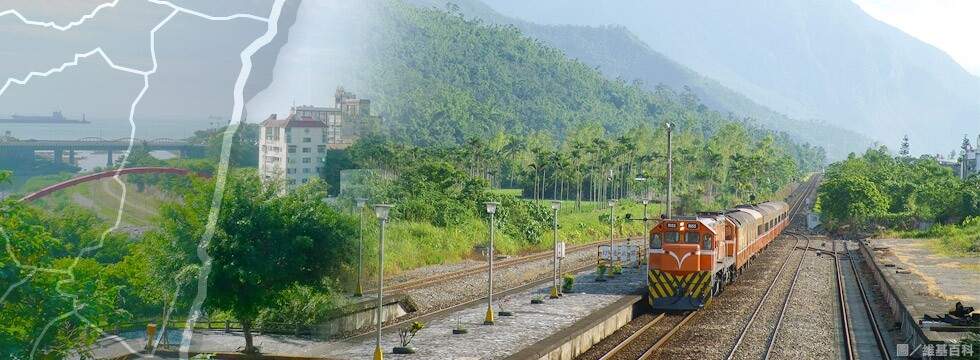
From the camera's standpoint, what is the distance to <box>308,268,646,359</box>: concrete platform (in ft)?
53.1

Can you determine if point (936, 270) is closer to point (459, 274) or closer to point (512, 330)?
point (459, 274)

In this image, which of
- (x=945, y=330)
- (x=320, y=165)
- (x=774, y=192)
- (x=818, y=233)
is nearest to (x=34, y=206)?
(x=320, y=165)

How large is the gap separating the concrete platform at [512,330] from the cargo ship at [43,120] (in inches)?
303

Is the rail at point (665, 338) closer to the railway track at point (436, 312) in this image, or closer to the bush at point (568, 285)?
the bush at point (568, 285)

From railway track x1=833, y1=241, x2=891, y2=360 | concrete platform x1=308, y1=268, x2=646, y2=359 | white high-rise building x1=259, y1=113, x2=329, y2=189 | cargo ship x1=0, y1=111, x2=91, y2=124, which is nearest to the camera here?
cargo ship x1=0, y1=111, x2=91, y2=124

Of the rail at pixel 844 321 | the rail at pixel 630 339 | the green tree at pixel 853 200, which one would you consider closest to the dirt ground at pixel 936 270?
the rail at pixel 844 321

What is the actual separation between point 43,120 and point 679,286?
19.9 meters

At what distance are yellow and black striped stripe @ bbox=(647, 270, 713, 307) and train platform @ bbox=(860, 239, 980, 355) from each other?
484cm

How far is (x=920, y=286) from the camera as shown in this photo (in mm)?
27641

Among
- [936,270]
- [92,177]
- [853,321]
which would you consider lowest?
[853,321]

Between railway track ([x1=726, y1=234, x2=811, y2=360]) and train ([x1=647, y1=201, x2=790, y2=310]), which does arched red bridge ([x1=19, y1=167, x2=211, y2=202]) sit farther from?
train ([x1=647, y1=201, x2=790, y2=310])

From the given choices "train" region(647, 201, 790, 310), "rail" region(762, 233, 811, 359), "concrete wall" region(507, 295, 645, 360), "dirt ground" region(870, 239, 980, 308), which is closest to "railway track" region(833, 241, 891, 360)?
Answer: "rail" region(762, 233, 811, 359)

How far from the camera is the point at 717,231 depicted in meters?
25.4

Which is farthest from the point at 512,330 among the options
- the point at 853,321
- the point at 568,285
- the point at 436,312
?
the point at 853,321
